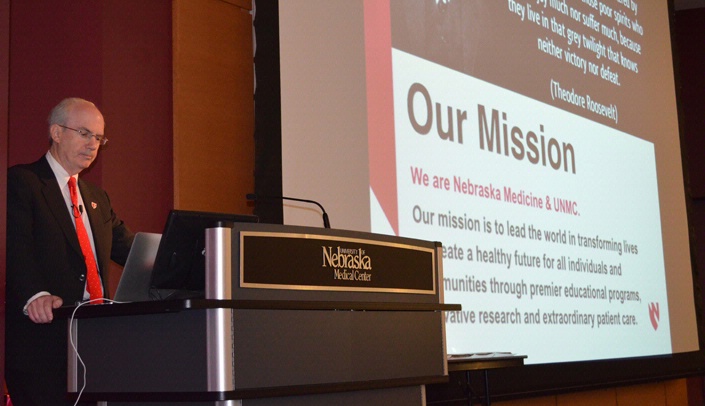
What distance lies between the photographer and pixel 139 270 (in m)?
1.99

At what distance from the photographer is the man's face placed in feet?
7.77

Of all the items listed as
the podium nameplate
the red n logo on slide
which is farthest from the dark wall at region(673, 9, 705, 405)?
the podium nameplate

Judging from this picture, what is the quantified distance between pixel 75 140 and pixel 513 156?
2.32 meters

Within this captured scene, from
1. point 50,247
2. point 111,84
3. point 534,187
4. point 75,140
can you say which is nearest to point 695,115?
point 534,187

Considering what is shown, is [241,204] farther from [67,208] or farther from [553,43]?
[553,43]

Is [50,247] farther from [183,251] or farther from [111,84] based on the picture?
[111,84]

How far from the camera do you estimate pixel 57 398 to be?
7.18 ft

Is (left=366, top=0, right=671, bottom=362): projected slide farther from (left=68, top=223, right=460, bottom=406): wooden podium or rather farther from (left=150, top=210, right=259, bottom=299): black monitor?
(left=150, top=210, right=259, bottom=299): black monitor

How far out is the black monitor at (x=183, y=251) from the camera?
178 centimetres

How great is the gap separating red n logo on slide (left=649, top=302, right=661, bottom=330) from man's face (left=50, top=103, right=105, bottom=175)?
377cm

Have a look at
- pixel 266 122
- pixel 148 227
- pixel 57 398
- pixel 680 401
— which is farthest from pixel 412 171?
pixel 680 401

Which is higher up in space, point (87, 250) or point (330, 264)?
point (87, 250)

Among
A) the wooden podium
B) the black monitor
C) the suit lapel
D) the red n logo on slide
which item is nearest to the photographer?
the wooden podium

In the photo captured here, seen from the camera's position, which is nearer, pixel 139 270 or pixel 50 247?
pixel 139 270
